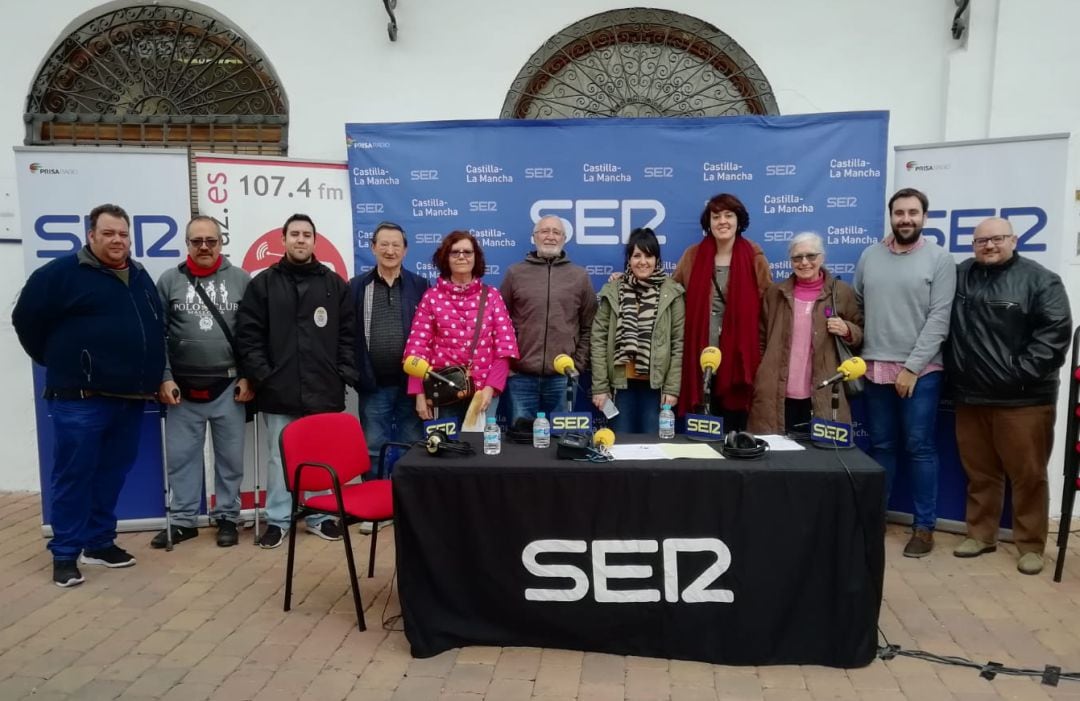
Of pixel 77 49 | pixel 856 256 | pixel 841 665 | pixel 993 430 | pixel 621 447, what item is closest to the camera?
pixel 841 665

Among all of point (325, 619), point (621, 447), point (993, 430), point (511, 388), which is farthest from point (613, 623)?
point (993, 430)

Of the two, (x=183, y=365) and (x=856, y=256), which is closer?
(x=183, y=365)

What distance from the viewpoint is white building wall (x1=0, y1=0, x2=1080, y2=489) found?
487cm

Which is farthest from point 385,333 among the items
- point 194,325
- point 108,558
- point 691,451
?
point 691,451

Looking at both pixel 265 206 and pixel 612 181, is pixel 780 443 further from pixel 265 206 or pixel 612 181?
pixel 265 206

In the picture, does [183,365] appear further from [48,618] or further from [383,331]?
[48,618]

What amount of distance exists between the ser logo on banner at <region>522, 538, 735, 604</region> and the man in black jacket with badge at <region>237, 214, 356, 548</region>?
1813 mm

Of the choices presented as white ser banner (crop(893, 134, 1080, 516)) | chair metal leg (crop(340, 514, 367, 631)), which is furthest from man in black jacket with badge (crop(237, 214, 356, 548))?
white ser banner (crop(893, 134, 1080, 516))

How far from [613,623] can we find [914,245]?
260 cm

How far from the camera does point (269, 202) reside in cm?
459

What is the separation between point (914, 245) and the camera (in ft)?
13.1

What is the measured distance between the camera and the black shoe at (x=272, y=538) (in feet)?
14.0

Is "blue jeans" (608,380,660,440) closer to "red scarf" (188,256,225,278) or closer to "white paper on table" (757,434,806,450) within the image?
"white paper on table" (757,434,806,450)

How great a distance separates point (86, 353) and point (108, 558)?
112 cm
